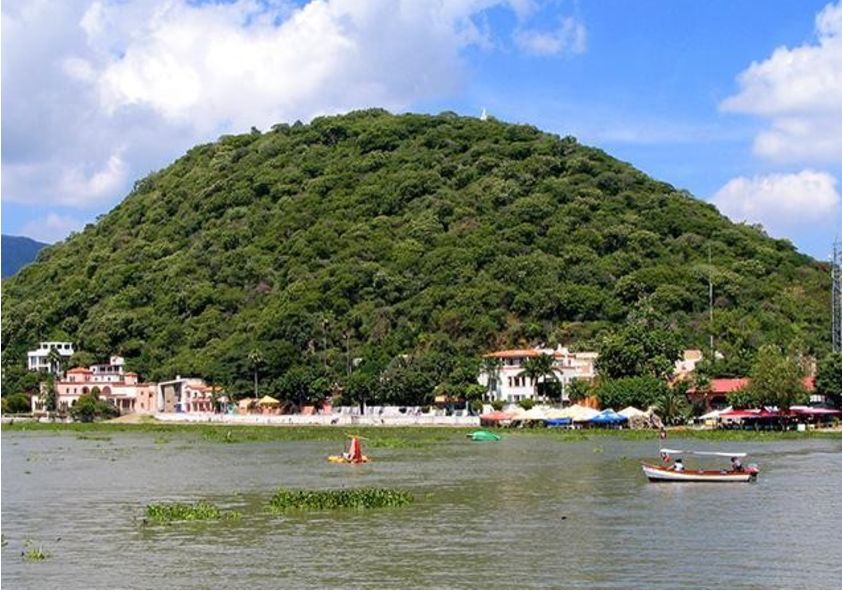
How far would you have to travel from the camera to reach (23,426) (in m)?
122

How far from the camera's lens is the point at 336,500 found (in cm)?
4047

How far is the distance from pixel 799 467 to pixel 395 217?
11900 cm

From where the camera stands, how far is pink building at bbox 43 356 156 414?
144 metres

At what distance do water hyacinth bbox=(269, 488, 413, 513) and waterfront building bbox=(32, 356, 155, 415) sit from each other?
344 ft

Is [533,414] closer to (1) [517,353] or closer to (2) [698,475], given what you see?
(1) [517,353]

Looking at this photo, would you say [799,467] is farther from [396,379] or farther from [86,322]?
[86,322]

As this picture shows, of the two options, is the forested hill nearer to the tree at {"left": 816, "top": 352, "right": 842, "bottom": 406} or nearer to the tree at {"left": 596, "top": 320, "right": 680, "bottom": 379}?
the tree at {"left": 596, "top": 320, "right": 680, "bottom": 379}

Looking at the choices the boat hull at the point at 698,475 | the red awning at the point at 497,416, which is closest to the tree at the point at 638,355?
the red awning at the point at 497,416

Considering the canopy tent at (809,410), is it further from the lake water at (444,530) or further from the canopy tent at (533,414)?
the lake water at (444,530)

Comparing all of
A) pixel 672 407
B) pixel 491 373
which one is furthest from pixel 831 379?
pixel 491 373

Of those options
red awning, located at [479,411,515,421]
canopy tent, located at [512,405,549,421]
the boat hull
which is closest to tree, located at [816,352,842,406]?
canopy tent, located at [512,405,549,421]

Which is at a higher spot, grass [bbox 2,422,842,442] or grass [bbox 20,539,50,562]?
grass [bbox 2,422,842,442]

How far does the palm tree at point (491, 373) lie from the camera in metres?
121

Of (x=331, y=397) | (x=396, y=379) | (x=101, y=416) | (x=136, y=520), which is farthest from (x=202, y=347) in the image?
(x=136, y=520)
